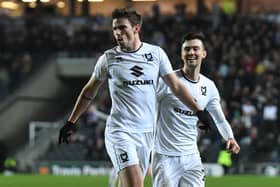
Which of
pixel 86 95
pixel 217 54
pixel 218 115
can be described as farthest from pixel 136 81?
pixel 217 54

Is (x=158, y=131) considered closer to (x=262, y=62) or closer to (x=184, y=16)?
(x=262, y=62)

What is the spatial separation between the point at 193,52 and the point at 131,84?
1.14 m

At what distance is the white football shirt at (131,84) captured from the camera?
26.7ft

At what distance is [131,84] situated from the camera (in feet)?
26.7

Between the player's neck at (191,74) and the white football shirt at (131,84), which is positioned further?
the player's neck at (191,74)

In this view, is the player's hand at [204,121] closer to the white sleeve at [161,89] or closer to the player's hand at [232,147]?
the player's hand at [232,147]

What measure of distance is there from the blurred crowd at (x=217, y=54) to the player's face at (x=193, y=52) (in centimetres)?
1567

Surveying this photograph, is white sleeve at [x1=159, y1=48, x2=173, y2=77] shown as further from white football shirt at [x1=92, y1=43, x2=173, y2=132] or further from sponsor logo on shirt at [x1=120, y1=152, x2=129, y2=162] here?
sponsor logo on shirt at [x1=120, y1=152, x2=129, y2=162]

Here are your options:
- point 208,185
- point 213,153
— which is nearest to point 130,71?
point 208,185

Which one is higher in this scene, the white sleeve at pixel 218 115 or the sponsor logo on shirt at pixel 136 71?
the sponsor logo on shirt at pixel 136 71

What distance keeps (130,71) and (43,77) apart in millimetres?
28016

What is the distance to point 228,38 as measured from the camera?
109 feet

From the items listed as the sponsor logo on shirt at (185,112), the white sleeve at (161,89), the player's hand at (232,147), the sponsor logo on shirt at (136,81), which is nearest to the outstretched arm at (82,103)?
the sponsor logo on shirt at (136,81)

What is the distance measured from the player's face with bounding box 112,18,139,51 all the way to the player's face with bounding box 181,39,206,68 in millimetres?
1018
